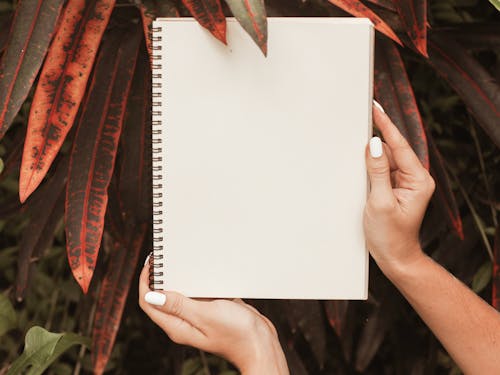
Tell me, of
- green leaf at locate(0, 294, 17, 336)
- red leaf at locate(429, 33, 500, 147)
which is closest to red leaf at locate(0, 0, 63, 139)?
green leaf at locate(0, 294, 17, 336)

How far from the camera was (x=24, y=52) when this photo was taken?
628 mm

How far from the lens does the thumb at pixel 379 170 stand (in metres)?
0.62

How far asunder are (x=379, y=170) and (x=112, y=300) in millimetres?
426

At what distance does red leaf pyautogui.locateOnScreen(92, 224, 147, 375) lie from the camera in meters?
0.84

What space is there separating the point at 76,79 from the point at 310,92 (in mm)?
246

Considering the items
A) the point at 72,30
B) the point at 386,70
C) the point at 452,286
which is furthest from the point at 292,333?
the point at 72,30

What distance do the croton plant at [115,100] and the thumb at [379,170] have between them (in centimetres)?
11

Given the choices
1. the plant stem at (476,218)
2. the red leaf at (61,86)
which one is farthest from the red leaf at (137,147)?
the plant stem at (476,218)

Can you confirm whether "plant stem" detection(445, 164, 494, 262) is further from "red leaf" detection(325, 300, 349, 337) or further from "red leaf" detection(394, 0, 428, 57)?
"red leaf" detection(394, 0, 428, 57)

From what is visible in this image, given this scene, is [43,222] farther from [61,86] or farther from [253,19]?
[253,19]

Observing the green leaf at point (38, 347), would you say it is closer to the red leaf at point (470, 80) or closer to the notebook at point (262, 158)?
the notebook at point (262, 158)

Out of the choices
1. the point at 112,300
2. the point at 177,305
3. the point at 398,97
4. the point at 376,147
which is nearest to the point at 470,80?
the point at 398,97

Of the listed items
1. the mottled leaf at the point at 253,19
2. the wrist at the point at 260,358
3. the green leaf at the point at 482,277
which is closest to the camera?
the mottled leaf at the point at 253,19

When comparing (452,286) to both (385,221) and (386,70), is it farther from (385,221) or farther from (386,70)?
(386,70)
